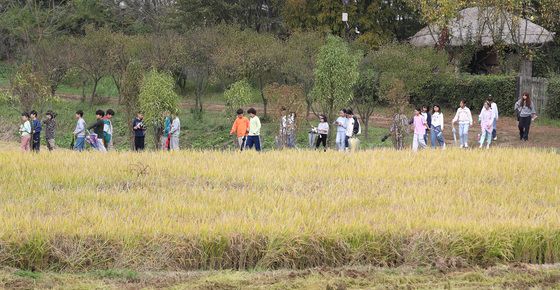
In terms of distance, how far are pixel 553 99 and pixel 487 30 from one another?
28.7ft

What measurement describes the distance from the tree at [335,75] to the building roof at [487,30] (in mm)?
10921

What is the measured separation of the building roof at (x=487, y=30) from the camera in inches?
1393

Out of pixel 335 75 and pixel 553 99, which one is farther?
pixel 553 99

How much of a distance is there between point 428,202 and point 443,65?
2437 centimetres

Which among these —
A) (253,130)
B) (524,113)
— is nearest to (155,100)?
(253,130)

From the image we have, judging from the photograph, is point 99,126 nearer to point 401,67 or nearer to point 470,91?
point 401,67

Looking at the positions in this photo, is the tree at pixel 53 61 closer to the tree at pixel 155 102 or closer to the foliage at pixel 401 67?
the tree at pixel 155 102

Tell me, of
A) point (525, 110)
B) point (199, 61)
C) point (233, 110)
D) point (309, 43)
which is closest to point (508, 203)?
point (525, 110)

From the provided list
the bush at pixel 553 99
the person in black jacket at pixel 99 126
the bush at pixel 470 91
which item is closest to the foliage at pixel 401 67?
the bush at pixel 470 91

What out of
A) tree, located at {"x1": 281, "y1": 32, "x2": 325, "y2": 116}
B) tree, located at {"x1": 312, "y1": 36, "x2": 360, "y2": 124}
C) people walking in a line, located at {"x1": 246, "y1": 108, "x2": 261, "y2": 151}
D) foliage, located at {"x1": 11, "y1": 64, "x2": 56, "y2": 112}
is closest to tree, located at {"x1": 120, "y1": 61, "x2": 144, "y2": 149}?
foliage, located at {"x1": 11, "y1": 64, "x2": 56, "y2": 112}

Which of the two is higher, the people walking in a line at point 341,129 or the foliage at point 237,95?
the foliage at point 237,95

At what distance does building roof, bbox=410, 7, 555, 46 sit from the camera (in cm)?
3538

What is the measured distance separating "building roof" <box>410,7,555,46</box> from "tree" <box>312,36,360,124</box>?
35.8 feet

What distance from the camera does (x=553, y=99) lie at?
104ft
